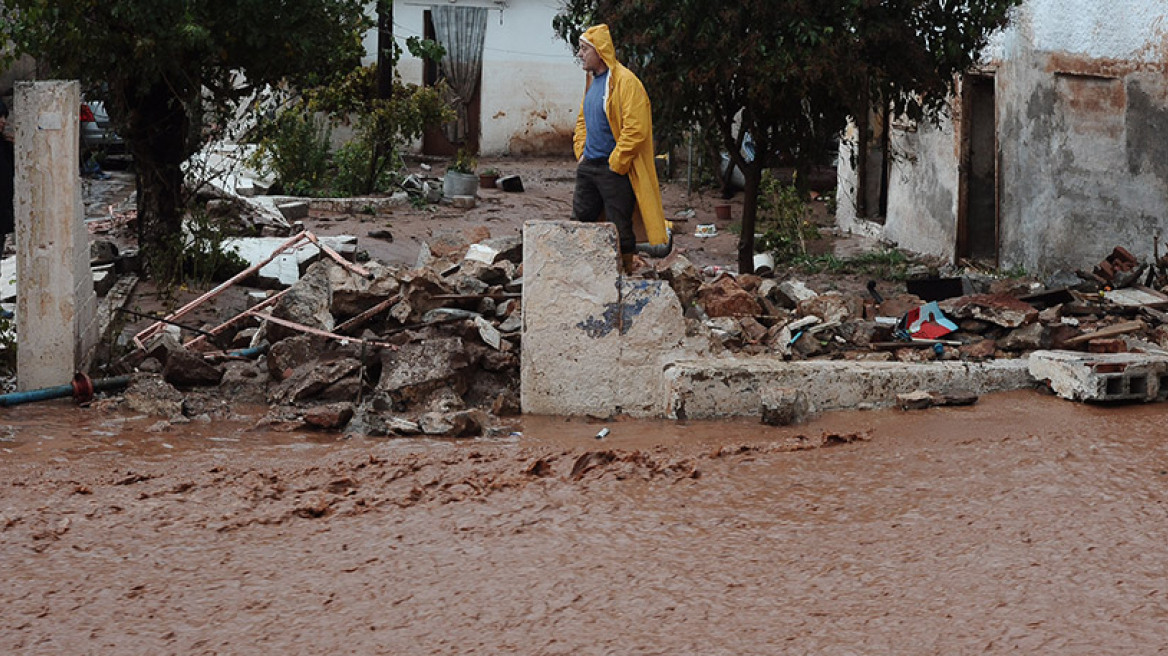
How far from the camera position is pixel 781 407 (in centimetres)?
649

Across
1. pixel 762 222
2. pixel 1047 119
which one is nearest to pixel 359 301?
pixel 1047 119

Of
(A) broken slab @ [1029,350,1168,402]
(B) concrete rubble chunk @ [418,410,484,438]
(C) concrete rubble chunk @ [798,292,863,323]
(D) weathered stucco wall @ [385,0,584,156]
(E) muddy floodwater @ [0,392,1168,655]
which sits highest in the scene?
(D) weathered stucco wall @ [385,0,584,156]

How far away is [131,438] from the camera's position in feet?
21.1

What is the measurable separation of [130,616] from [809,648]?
84.7 inches

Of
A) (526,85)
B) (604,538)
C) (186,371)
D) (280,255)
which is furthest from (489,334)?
(526,85)

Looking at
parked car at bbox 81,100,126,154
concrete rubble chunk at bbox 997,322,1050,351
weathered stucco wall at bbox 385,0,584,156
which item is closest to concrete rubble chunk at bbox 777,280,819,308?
concrete rubble chunk at bbox 997,322,1050,351

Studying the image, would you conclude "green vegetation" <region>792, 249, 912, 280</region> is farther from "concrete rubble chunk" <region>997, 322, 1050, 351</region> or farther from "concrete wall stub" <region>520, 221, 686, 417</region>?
"concrete wall stub" <region>520, 221, 686, 417</region>

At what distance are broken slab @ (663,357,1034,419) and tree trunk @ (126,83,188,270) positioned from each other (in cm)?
504

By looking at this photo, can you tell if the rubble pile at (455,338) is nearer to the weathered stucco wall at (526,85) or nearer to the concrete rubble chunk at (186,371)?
the concrete rubble chunk at (186,371)

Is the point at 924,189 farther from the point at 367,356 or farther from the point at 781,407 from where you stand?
the point at 367,356

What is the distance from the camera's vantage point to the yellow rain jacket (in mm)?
7867

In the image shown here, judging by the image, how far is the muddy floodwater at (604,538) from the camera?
407 centimetres

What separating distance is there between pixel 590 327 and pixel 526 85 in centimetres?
1918

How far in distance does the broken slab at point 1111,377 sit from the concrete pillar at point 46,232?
5364mm
